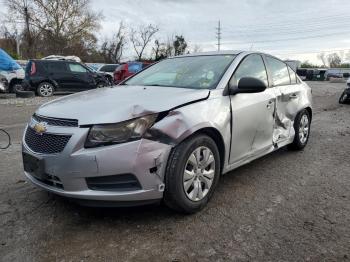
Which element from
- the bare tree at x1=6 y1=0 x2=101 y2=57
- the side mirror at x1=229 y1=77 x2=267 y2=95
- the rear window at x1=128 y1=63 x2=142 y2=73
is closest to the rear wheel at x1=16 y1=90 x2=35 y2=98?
the rear window at x1=128 y1=63 x2=142 y2=73

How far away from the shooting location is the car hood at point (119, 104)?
2.99 metres

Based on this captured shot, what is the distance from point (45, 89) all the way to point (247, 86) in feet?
43.2

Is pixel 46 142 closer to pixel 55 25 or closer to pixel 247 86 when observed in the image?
pixel 247 86

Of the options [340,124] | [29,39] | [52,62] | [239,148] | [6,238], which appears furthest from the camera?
[29,39]

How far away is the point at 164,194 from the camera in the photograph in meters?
3.12

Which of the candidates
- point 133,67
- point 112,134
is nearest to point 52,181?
point 112,134

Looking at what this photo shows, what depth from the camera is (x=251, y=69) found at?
14.5 feet

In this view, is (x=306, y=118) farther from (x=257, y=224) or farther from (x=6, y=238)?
(x=6, y=238)

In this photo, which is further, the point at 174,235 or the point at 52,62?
the point at 52,62

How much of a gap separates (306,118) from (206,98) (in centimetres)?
290

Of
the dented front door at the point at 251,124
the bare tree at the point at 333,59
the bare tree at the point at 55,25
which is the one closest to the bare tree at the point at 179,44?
the bare tree at the point at 55,25

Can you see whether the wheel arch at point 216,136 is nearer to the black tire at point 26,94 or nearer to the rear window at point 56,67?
the black tire at point 26,94

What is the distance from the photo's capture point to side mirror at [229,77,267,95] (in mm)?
3771

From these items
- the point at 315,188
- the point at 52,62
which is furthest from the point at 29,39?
the point at 315,188
